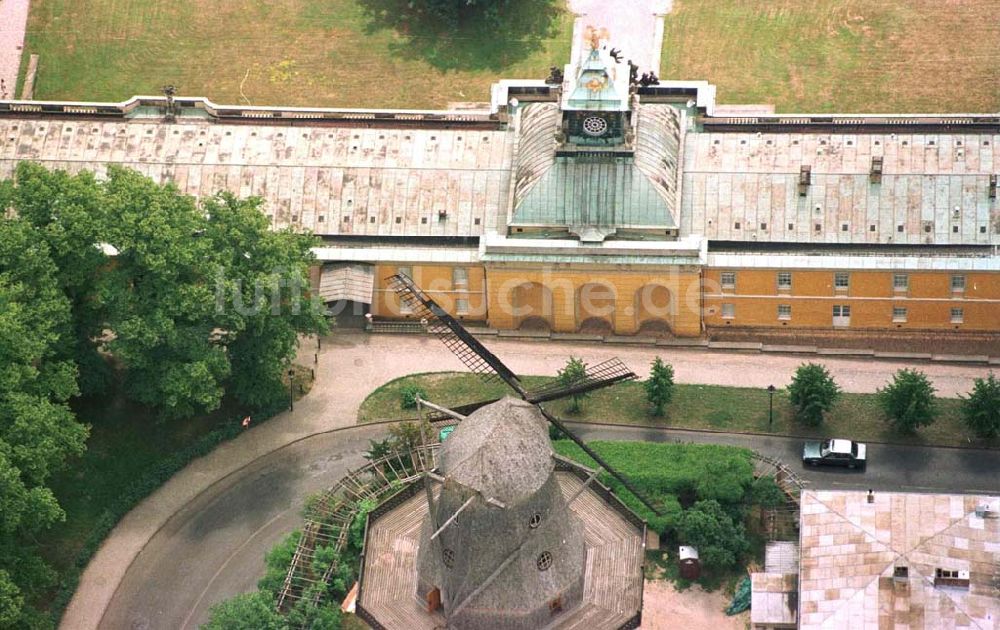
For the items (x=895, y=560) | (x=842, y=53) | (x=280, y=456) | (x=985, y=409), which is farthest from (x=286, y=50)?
(x=895, y=560)

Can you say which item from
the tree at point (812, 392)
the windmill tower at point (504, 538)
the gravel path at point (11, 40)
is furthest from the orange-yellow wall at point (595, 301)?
the gravel path at point (11, 40)

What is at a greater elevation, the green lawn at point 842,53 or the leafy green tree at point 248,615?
the green lawn at point 842,53

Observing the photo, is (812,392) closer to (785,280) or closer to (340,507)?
(785,280)

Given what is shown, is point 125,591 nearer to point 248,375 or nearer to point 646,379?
point 248,375

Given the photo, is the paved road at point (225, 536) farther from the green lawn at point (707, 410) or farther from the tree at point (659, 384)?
the tree at point (659, 384)

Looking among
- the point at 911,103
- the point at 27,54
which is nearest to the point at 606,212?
the point at 911,103

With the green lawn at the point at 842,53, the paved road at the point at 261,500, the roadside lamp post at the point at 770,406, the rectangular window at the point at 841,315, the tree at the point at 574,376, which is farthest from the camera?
the green lawn at the point at 842,53

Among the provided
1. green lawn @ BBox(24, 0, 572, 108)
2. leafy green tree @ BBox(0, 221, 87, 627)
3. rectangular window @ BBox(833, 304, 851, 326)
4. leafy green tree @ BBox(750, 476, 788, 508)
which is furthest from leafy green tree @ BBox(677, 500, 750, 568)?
green lawn @ BBox(24, 0, 572, 108)
